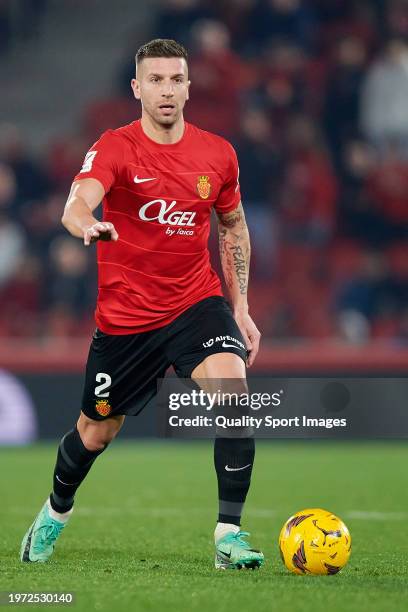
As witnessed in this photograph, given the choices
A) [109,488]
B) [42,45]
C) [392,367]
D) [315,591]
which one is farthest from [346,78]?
[315,591]

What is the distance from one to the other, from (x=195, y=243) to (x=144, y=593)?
183 cm

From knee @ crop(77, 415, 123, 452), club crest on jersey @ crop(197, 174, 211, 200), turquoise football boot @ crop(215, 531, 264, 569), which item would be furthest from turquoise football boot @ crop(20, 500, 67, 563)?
club crest on jersey @ crop(197, 174, 211, 200)

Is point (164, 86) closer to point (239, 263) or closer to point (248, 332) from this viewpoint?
point (239, 263)

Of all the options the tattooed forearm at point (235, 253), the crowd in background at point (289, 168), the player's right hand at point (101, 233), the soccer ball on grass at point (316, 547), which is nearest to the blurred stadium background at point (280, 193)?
the crowd in background at point (289, 168)

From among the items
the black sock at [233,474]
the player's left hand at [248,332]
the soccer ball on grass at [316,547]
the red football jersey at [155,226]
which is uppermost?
the red football jersey at [155,226]

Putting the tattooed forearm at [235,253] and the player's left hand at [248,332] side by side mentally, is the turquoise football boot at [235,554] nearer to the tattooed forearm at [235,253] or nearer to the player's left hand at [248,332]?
the player's left hand at [248,332]

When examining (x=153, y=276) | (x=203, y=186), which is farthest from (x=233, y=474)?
(x=203, y=186)

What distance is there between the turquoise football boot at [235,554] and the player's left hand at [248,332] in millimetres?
901

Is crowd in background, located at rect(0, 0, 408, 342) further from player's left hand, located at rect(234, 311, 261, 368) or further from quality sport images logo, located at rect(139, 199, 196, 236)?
quality sport images logo, located at rect(139, 199, 196, 236)

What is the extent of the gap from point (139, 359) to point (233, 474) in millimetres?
705

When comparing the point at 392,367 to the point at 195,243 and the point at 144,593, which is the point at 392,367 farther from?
the point at 144,593

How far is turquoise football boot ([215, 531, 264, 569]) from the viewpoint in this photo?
5.23 m

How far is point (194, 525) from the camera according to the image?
7242 millimetres

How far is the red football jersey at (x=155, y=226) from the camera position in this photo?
5605mm
